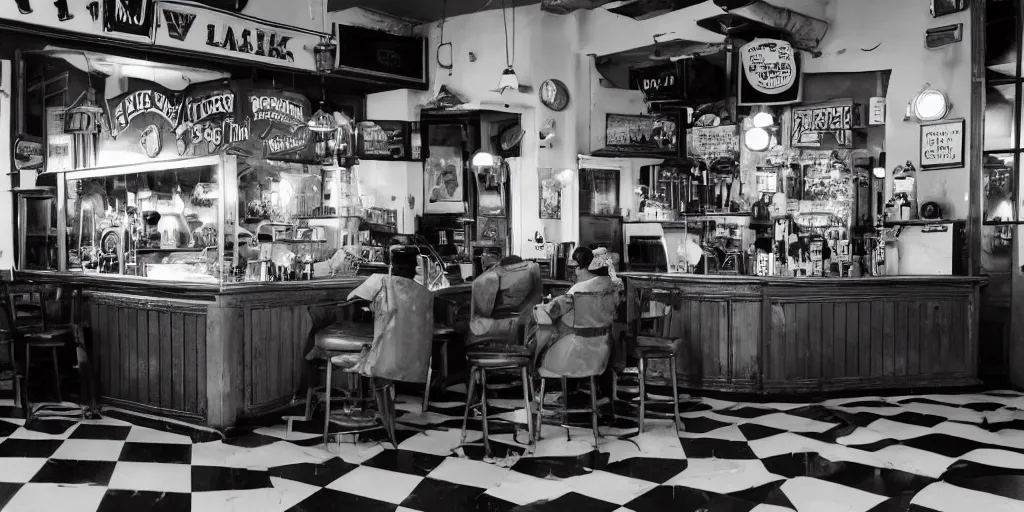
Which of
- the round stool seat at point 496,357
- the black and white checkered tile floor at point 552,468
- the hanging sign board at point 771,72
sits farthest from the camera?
the hanging sign board at point 771,72

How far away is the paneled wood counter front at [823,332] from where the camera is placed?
6172 mm

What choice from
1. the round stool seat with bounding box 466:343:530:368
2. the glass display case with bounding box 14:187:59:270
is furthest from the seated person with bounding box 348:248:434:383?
the glass display case with bounding box 14:187:59:270

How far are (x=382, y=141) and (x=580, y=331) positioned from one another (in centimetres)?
486

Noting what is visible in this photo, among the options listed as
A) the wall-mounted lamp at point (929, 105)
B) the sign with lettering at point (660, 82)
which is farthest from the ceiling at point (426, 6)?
the wall-mounted lamp at point (929, 105)

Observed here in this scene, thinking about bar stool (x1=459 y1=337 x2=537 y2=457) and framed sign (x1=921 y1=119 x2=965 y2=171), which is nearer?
bar stool (x1=459 y1=337 x2=537 y2=457)

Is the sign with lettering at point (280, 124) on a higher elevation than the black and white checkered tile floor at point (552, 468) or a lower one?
higher

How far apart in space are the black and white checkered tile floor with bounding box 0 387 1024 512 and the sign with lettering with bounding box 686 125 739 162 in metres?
3.78

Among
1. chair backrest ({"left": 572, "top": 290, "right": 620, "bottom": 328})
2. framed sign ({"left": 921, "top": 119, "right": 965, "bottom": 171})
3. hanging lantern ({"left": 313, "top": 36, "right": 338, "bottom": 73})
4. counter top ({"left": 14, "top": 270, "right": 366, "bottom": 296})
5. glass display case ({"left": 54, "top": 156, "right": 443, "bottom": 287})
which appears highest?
hanging lantern ({"left": 313, "top": 36, "right": 338, "bottom": 73})

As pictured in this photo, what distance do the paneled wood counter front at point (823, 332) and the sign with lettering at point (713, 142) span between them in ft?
8.57

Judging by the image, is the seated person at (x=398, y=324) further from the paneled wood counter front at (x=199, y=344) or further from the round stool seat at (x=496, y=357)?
the paneled wood counter front at (x=199, y=344)

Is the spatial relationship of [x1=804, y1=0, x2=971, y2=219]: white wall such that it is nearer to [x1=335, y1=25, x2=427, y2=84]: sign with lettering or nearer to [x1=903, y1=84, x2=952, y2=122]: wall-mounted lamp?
[x1=903, y1=84, x2=952, y2=122]: wall-mounted lamp

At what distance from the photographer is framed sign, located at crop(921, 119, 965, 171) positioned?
22.2 feet

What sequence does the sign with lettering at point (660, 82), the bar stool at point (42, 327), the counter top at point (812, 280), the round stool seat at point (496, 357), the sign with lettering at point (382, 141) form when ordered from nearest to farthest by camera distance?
the round stool seat at point (496, 357), the bar stool at point (42, 327), the counter top at point (812, 280), the sign with lettering at point (660, 82), the sign with lettering at point (382, 141)

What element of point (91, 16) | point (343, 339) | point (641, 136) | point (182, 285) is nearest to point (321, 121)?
point (91, 16)
